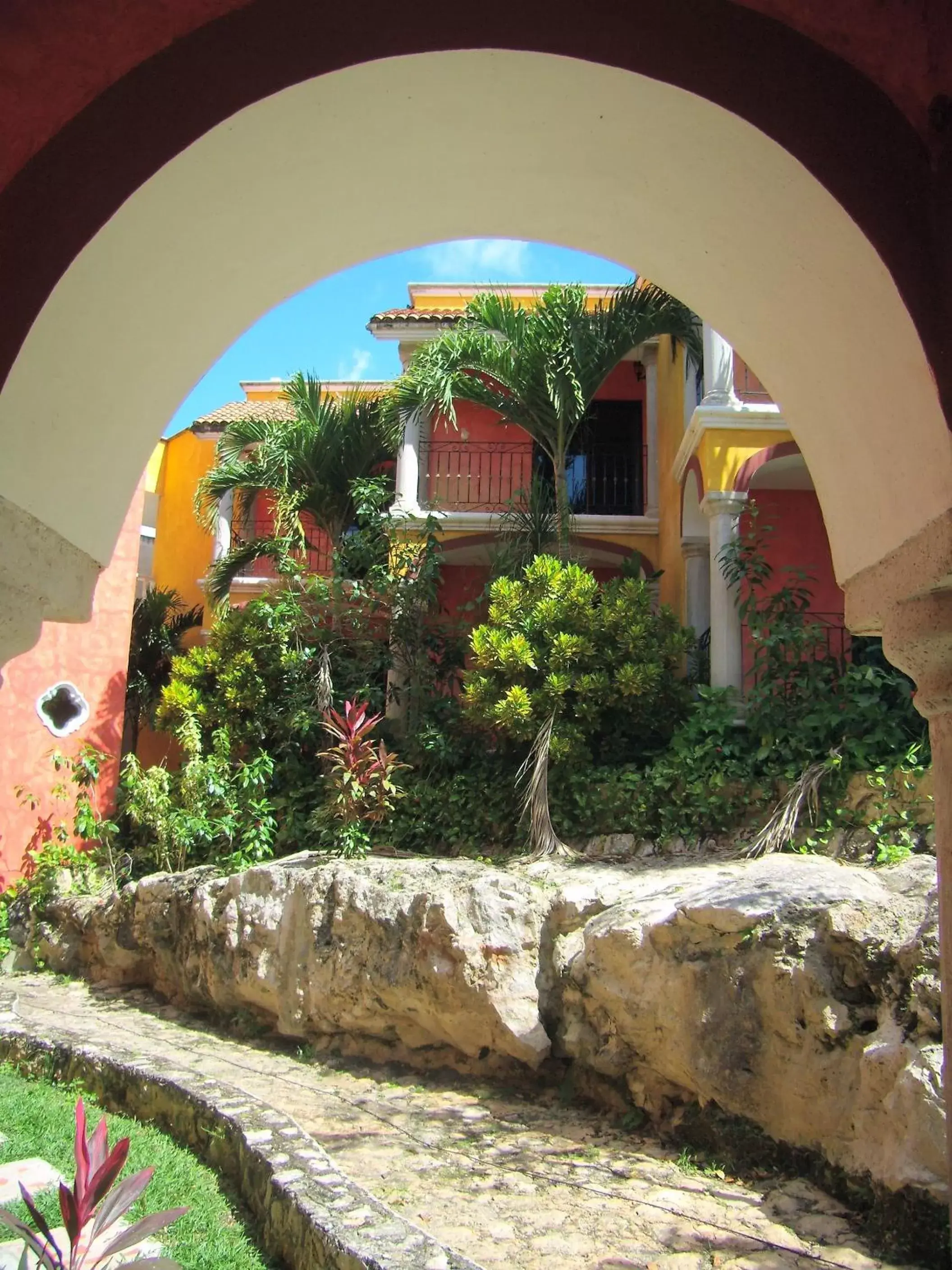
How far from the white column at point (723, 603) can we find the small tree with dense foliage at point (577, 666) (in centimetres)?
51

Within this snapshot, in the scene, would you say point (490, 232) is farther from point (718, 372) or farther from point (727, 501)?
point (718, 372)

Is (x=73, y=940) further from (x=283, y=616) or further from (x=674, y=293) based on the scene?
(x=674, y=293)

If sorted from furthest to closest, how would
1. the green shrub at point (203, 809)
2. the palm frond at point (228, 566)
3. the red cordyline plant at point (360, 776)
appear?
the palm frond at point (228, 566)
the green shrub at point (203, 809)
the red cordyline plant at point (360, 776)

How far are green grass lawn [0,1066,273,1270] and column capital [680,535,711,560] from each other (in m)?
9.07

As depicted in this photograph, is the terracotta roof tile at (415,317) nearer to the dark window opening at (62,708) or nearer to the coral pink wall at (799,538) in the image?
the coral pink wall at (799,538)

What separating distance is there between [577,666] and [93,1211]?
23.5 ft

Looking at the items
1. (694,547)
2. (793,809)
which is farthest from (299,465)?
(793,809)

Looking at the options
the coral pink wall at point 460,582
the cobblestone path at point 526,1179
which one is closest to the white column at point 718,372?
the coral pink wall at point 460,582

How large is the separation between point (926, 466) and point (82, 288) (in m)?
2.16

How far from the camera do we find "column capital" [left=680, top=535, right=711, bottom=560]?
12773 millimetres

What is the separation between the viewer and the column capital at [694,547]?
12.8m

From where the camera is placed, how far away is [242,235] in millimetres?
2869

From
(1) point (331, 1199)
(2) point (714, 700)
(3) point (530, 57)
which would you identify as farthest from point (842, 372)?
(2) point (714, 700)

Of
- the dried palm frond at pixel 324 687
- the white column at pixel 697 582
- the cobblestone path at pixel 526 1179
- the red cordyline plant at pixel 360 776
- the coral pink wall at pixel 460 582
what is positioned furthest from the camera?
the coral pink wall at pixel 460 582
